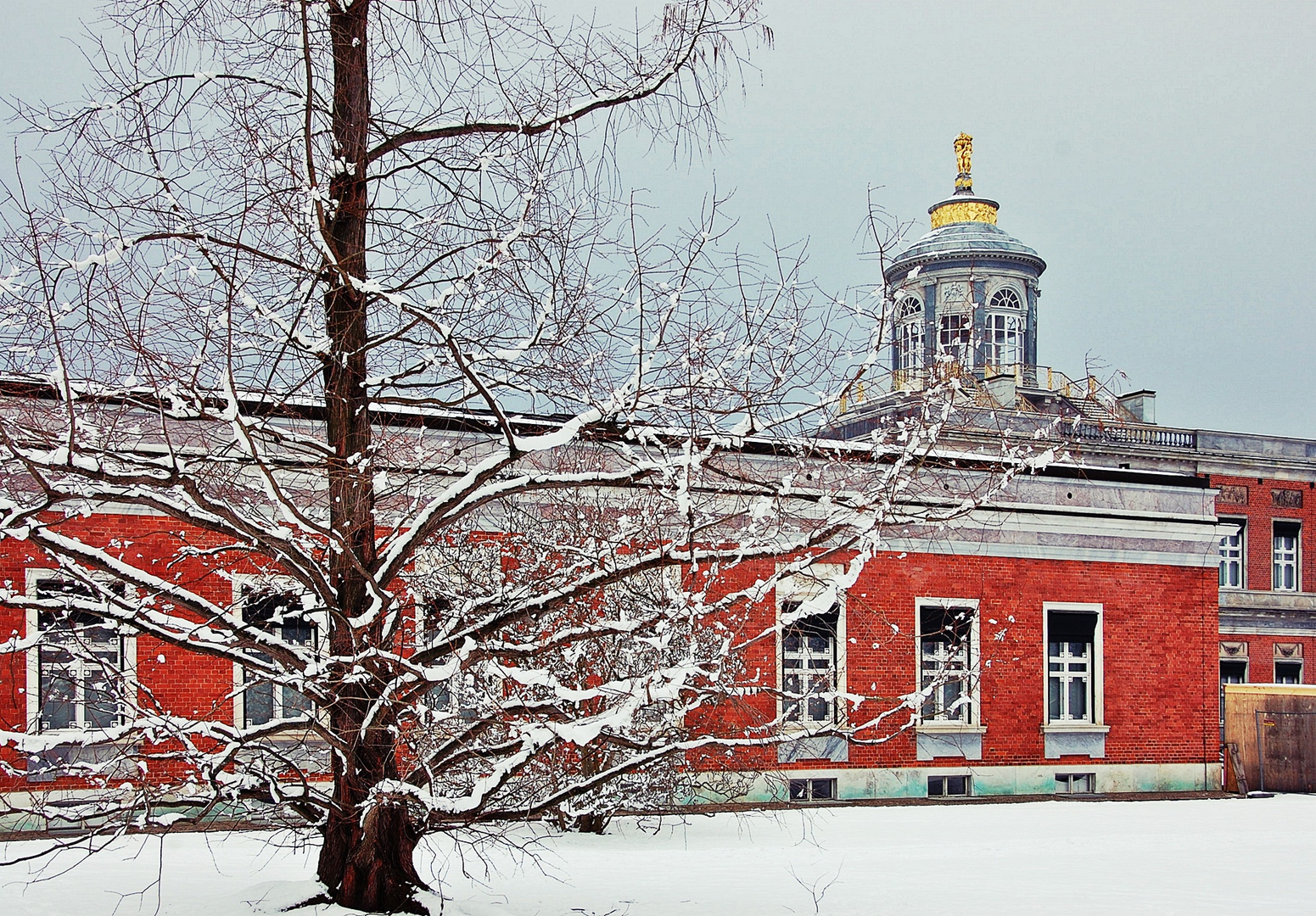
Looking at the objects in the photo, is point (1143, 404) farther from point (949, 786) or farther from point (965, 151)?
point (949, 786)

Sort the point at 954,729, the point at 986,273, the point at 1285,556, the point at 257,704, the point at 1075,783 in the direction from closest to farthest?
the point at 257,704 < the point at 954,729 < the point at 1075,783 < the point at 1285,556 < the point at 986,273

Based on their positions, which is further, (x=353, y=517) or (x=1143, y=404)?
(x=1143, y=404)

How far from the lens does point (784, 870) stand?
12641 mm

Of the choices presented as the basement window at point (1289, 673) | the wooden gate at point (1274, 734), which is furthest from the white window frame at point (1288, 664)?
the wooden gate at point (1274, 734)

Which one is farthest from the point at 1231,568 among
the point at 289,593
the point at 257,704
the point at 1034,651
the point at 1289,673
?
the point at 289,593

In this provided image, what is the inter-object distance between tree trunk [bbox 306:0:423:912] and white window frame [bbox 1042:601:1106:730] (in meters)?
14.4

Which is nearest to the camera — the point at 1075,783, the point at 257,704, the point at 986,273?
the point at 257,704

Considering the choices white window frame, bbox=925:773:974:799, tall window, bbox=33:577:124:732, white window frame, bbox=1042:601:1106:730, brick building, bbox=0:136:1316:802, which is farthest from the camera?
white window frame, bbox=1042:601:1106:730

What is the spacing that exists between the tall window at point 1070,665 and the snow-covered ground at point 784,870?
3.14 meters

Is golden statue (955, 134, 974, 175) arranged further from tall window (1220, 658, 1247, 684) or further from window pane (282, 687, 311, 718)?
window pane (282, 687, 311, 718)

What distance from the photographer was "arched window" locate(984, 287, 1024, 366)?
152 ft

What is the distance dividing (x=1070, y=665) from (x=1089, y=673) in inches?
15.5

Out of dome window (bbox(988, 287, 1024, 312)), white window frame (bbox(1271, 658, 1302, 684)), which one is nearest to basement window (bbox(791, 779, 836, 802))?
white window frame (bbox(1271, 658, 1302, 684))

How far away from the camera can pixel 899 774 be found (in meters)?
19.9
